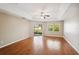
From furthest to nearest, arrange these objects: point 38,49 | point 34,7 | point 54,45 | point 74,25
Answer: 1. point 54,45
2. point 34,7
3. point 74,25
4. point 38,49

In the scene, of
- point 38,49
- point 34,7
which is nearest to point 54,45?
point 38,49

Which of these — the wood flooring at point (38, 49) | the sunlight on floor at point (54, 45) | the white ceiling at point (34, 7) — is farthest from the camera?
the sunlight on floor at point (54, 45)

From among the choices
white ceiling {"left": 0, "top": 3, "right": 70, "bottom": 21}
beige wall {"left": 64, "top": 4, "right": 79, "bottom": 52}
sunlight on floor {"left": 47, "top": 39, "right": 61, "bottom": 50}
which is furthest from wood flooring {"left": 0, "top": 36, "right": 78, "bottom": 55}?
white ceiling {"left": 0, "top": 3, "right": 70, "bottom": 21}

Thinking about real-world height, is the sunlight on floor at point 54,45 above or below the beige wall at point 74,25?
below

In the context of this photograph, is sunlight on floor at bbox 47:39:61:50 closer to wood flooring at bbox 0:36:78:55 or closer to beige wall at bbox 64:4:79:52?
wood flooring at bbox 0:36:78:55

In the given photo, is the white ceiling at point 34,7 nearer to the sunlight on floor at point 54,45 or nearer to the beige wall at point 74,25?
the beige wall at point 74,25

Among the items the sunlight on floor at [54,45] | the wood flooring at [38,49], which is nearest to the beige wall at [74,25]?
the wood flooring at [38,49]

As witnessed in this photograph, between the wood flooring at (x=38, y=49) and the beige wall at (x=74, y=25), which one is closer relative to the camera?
the wood flooring at (x=38, y=49)

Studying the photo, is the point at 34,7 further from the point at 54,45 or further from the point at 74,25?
the point at 54,45

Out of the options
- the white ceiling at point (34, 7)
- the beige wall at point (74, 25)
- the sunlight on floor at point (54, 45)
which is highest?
the white ceiling at point (34, 7)

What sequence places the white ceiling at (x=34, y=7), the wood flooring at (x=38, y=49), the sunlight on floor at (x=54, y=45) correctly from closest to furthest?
the wood flooring at (x=38, y=49) → the white ceiling at (x=34, y=7) → the sunlight on floor at (x=54, y=45)

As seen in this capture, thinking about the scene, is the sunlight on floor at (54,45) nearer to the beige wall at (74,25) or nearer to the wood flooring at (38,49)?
the wood flooring at (38,49)

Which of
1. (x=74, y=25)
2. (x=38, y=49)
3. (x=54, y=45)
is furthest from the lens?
(x=54, y=45)
